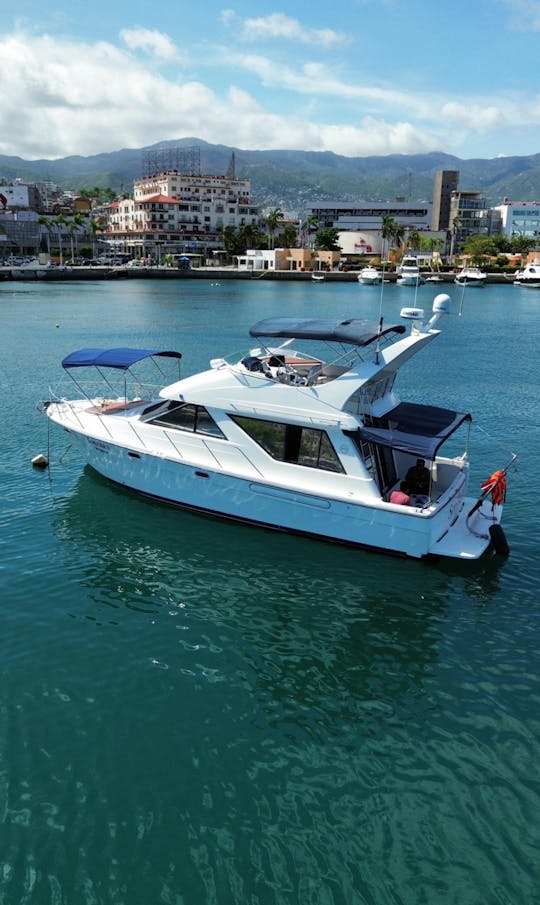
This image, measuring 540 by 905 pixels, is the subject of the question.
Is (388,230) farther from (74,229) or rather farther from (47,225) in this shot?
(47,225)

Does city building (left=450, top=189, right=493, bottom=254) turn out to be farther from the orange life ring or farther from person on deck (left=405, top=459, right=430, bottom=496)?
person on deck (left=405, top=459, right=430, bottom=496)

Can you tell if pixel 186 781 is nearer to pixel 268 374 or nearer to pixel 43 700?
pixel 43 700

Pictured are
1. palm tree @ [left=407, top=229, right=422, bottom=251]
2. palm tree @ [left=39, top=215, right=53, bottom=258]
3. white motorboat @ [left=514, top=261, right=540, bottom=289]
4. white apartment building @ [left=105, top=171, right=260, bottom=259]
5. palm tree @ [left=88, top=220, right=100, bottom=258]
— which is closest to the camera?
white motorboat @ [left=514, top=261, right=540, bottom=289]

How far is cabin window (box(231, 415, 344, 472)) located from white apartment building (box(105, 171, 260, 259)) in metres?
146

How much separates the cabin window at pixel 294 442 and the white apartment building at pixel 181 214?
146 m

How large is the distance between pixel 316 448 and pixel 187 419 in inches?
127

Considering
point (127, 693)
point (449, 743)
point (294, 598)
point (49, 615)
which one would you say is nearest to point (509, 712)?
point (449, 743)

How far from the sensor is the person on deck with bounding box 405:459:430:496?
43.4ft

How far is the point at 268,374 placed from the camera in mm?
13914

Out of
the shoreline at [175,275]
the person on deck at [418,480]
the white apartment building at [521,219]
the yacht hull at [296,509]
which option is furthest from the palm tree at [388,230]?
the person on deck at [418,480]

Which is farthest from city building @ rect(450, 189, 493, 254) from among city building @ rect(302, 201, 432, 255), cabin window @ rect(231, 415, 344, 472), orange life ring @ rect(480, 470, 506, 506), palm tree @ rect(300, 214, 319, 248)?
cabin window @ rect(231, 415, 344, 472)

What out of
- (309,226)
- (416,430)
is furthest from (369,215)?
(416,430)

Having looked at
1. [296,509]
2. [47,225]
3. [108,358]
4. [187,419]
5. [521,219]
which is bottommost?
[296,509]

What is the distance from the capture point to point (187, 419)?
47.2 ft
